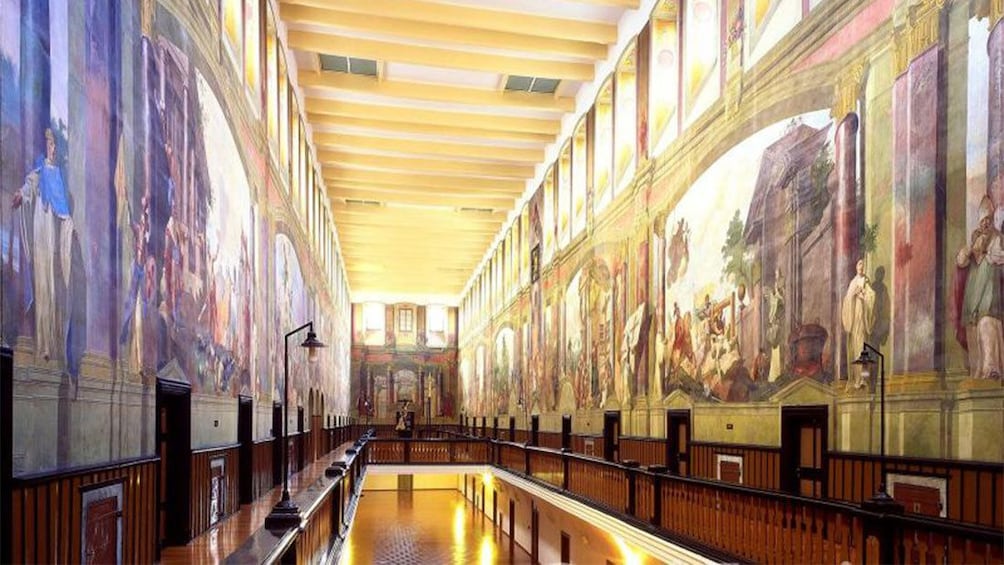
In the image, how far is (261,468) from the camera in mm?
14742

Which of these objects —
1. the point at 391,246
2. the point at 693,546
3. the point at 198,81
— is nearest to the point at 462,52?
the point at 198,81

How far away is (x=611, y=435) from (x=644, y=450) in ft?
8.14

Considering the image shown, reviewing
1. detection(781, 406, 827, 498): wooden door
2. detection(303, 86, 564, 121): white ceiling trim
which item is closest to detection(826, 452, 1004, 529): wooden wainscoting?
detection(781, 406, 827, 498): wooden door

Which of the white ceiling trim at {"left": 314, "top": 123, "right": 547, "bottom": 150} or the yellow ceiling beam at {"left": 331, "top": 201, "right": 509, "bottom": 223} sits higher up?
the white ceiling trim at {"left": 314, "top": 123, "right": 547, "bottom": 150}

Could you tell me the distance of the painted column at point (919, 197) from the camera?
315 inches

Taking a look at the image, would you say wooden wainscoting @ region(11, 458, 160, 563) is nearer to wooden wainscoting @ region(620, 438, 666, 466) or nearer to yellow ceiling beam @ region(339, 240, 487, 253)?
wooden wainscoting @ region(620, 438, 666, 466)

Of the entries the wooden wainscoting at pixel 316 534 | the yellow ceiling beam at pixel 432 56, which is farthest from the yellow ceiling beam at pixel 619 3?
the wooden wainscoting at pixel 316 534

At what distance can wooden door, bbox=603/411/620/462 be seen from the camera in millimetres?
17953

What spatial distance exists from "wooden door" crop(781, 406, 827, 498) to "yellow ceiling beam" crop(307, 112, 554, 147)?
16065mm

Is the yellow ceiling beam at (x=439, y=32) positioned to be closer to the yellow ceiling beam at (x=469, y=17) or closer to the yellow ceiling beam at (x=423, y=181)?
the yellow ceiling beam at (x=469, y=17)

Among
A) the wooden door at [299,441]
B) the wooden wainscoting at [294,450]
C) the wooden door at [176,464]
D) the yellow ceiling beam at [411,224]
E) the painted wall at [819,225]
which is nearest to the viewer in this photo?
the painted wall at [819,225]

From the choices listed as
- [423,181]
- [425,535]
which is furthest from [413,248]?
[425,535]

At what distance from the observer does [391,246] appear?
41781 millimetres

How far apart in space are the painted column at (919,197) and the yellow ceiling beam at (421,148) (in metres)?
19.0
